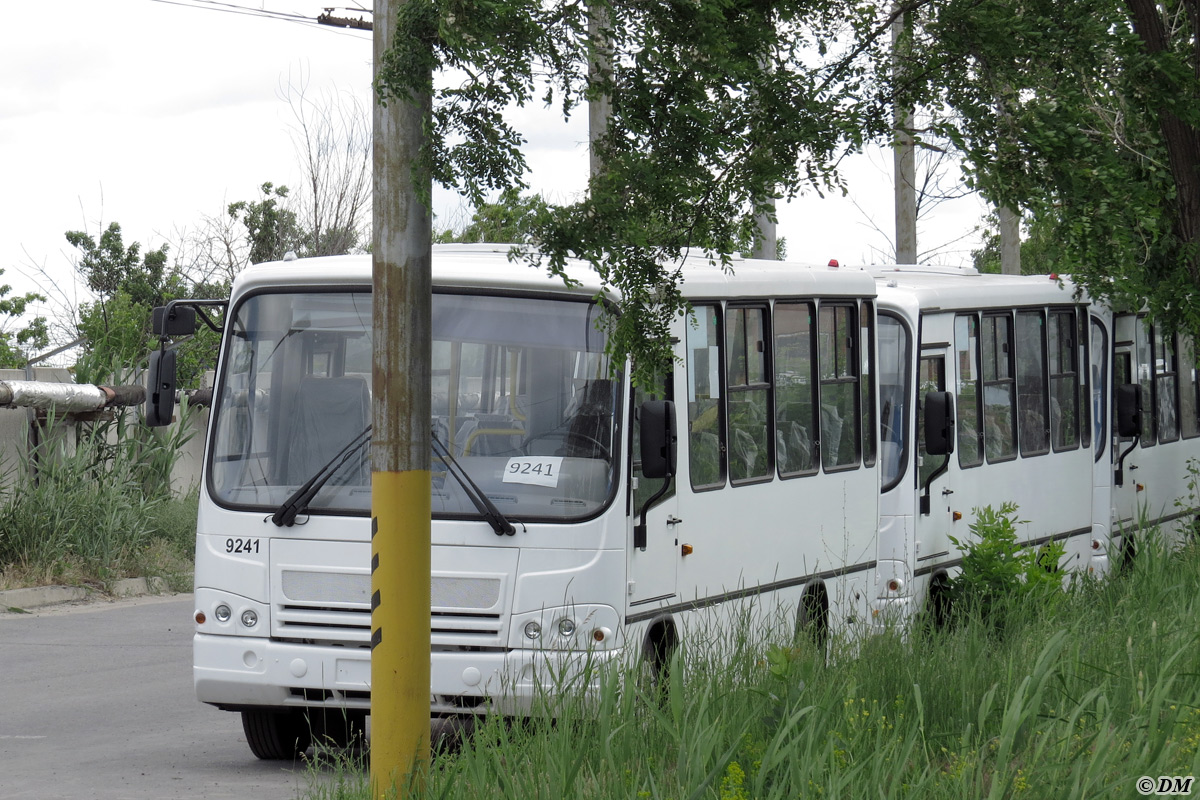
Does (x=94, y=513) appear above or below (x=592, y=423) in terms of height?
below

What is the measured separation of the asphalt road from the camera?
7.57 metres

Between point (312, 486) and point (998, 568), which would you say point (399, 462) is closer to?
point (312, 486)

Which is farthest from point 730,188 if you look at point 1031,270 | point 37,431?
point 1031,270

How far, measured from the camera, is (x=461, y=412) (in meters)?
7.75

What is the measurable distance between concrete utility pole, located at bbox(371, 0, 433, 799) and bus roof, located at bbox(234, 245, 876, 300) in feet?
5.85

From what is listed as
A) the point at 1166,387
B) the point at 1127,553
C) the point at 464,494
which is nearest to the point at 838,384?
the point at 464,494

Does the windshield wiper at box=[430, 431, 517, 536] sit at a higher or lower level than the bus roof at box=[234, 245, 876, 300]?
lower

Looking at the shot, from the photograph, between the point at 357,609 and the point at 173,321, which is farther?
the point at 173,321

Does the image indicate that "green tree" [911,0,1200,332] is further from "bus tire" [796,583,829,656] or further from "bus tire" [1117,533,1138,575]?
"bus tire" [1117,533,1138,575]

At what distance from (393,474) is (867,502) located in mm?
6030

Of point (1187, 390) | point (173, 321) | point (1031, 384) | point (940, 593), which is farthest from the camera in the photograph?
point (1187, 390)

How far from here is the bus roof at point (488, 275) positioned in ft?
25.7

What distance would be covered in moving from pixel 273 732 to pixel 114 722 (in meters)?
1.63

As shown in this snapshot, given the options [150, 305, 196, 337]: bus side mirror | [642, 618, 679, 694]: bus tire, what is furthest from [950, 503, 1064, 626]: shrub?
[150, 305, 196, 337]: bus side mirror
